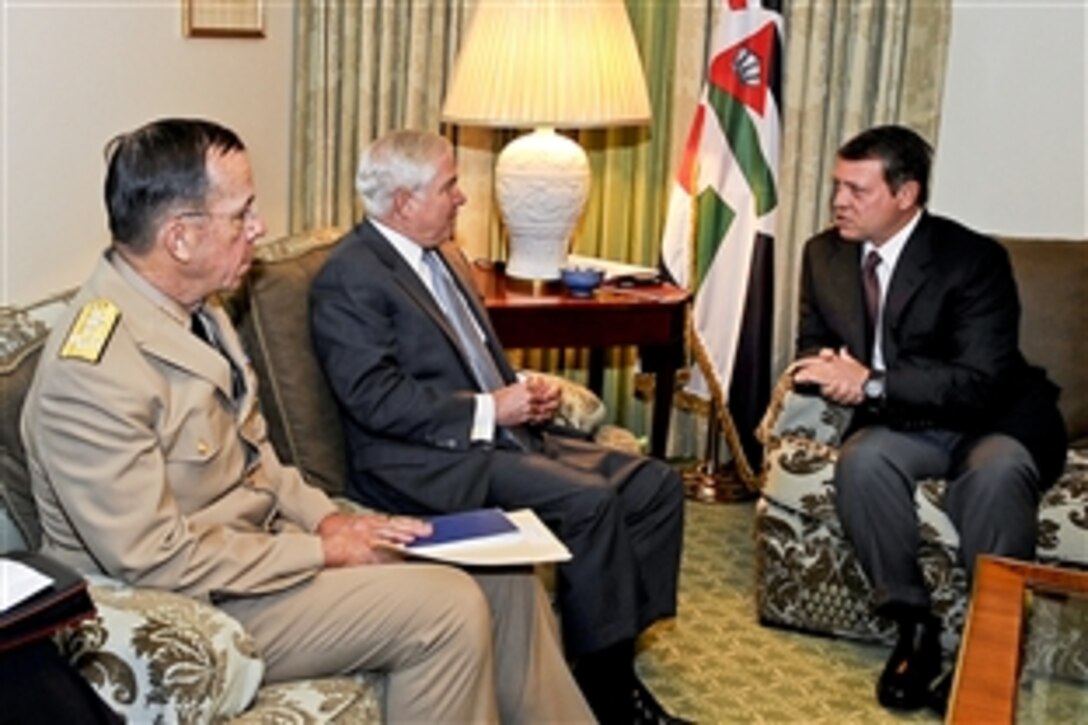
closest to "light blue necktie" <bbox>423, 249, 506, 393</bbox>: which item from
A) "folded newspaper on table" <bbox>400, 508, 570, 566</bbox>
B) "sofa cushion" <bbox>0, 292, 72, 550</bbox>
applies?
"folded newspaper on table" <bbox>400, 508, 570, 566</bbox>

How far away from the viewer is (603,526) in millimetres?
2678

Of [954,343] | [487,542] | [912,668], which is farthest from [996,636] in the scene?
[954,343]

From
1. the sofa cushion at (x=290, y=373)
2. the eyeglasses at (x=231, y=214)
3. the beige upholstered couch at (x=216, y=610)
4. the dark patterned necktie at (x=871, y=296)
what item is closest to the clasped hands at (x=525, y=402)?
the beige upholstered couch at (x=216, y=610)

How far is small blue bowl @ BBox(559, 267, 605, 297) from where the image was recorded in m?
3.66

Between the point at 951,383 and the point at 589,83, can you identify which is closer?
the point at 951,383

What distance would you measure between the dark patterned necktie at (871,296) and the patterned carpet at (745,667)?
0.70m

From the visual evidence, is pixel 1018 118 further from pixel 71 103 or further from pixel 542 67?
pixel 71 103

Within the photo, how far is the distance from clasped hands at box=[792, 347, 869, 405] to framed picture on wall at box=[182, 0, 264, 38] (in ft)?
5.55

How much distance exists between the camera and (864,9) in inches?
159

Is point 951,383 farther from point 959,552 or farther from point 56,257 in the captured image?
point 56,257

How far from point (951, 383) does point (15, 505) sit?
196 centimetres

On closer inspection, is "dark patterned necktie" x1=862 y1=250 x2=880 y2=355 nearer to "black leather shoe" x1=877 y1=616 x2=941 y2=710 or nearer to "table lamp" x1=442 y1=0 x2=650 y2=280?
"black leather shoe" x1=877 y1=616 x2=941 y2=710

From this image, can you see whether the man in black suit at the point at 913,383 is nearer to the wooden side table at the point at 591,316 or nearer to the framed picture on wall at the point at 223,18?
the wooden side table at the point at 591,316

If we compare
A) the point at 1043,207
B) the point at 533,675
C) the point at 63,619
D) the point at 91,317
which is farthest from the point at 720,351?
the point at 63,619
